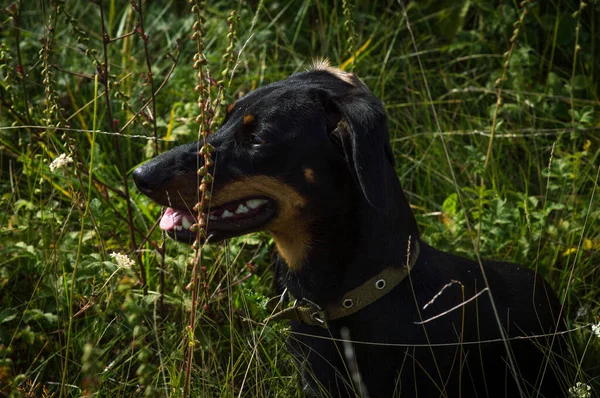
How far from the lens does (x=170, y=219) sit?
2.85 metres

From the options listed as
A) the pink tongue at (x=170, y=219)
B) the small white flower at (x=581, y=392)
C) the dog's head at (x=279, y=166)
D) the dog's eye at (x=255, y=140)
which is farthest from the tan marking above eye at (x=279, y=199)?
the small white flower at (x=581, y=392)

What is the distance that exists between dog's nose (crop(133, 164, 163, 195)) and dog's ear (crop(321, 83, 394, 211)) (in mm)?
574

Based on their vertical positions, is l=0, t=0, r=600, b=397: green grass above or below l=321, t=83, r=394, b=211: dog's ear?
below

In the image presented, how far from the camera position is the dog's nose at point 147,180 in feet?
8.80

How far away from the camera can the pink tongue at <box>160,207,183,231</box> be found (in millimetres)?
2822

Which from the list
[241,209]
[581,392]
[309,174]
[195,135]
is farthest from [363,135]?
[195,135]

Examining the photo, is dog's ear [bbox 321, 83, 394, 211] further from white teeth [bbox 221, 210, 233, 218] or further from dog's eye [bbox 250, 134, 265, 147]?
white teeth [bbox 221, 210, 233, 218]

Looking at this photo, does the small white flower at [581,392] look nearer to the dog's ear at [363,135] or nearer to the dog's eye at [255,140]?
the dog's ear at [363,135]

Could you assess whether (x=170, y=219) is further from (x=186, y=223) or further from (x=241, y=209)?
(x=241, y=209)

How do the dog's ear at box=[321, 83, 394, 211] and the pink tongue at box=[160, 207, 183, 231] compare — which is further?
the pink tongue at box=[160, 207, 183, 231]

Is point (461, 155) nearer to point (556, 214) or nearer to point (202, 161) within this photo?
point (556, 214)

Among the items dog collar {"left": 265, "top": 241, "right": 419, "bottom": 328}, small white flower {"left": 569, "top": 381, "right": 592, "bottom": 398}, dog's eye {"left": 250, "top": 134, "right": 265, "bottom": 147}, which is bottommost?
small white flower {"left": 569, "top": 381, "right": 592, "bottom": 398}

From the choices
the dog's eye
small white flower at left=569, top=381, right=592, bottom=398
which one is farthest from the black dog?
small white flower at left=569, top=381, right=592, bottom=398

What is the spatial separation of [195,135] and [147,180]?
1.30 m
